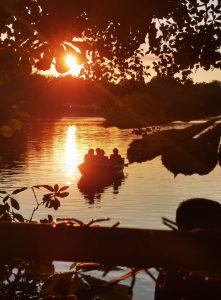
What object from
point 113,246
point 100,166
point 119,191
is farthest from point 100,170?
point 113,246

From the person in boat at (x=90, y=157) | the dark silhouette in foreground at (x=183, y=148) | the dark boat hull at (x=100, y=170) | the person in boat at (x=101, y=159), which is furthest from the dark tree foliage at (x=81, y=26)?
the dark boat hull at (x=100, y=170)

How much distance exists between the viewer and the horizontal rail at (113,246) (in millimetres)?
1066

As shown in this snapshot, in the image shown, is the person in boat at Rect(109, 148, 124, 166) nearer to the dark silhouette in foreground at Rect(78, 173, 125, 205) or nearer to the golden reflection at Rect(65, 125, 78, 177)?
the dark silhouette in foreground at Rect(78, 173, 125, 205)

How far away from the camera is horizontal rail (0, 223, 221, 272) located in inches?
42.0

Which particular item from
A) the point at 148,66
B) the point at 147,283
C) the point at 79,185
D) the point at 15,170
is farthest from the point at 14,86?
the point at 148,66

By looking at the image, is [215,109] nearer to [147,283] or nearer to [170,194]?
[147,283]

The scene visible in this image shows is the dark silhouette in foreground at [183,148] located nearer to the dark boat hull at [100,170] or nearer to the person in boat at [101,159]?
the person in boat at [101,159]

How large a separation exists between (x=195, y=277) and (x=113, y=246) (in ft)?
0.59

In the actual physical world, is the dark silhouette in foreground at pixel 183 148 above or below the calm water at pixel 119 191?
above

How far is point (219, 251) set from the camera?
104 cm

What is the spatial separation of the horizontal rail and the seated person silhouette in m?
0.02

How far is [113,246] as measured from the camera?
1132 millimetres

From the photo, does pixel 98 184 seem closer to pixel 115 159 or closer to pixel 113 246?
pixel 115 159

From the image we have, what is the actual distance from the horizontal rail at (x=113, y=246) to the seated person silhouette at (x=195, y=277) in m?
0.02
